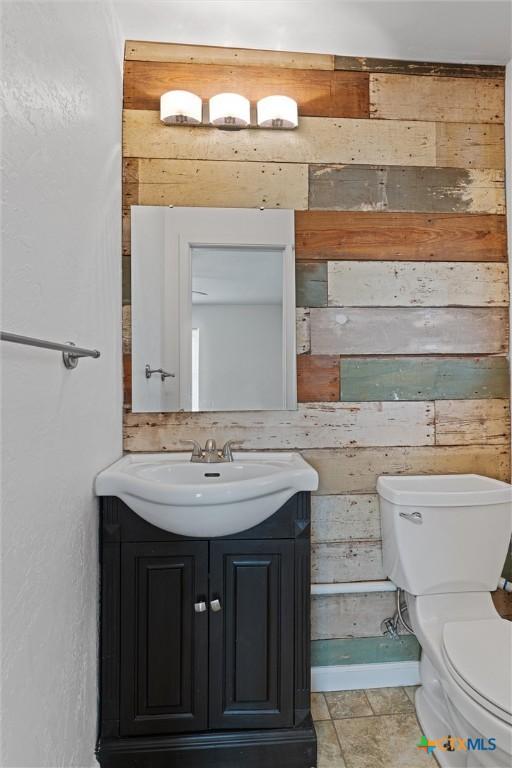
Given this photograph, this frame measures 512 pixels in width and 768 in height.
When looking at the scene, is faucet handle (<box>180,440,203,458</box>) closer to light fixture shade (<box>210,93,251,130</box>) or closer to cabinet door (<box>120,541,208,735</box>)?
cabinet door (<box>120,541,208,735</box>)

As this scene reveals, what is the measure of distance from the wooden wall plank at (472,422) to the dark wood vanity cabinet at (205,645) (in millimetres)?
787

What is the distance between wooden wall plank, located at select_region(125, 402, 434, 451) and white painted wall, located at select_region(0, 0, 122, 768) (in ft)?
0.87

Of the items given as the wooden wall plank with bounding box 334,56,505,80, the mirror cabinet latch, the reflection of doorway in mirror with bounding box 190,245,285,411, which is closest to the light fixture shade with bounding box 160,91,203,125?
the reflection of doorway in mirror with bounding box 190,245,285,411

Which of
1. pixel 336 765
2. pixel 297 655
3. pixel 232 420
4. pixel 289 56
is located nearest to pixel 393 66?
pixel 289 56

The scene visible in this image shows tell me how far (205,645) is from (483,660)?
78cm

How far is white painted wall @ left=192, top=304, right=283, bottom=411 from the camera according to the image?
5.65 ft

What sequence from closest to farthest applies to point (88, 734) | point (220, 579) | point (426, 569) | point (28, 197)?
1. point (28, 197)
2. point (88, 734)
3. point (220, 579)
4. point (426, 569)

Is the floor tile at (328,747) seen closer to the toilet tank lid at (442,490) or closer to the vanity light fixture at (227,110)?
the toilet tank lid at (442,490)

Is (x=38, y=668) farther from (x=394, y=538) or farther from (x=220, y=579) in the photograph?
(x=394, y=538)

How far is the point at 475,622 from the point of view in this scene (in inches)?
56.2

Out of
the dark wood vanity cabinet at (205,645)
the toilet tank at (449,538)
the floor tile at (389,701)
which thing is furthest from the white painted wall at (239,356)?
the floor tile at (389,701)

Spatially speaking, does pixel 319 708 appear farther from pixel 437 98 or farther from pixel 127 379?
pixel 437 98

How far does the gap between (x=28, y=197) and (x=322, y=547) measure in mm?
1502
